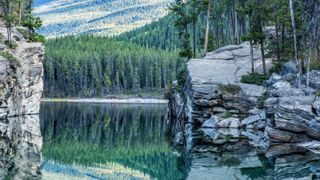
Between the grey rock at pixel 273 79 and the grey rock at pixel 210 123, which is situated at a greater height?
the grey rock at pixel 273 79

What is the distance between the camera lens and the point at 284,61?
5569 centimetres

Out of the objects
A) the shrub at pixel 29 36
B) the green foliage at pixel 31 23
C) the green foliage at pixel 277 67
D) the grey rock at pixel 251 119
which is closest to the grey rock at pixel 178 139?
the grey rock at pixel 251 119

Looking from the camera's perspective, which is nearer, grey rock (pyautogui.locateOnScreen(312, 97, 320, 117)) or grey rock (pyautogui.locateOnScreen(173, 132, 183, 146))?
grey rock (pyautogui.locateOnScreen(312, 97, 320, 117))

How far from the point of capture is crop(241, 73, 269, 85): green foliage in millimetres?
56094

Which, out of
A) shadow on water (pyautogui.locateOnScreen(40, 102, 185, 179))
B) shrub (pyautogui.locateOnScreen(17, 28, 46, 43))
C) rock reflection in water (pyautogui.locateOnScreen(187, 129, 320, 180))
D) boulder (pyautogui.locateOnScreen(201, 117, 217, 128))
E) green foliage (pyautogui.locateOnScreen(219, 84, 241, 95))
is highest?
shrub (pyautogui.locateOnScreen(17, 28, 46, 43))

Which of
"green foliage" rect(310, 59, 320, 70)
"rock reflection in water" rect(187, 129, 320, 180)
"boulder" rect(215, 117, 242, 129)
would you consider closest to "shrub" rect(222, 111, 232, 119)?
"boulder" rect(215, 117, 242, 129)

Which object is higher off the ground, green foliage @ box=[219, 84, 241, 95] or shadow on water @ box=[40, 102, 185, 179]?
green foliage @ box=[219, 84, 241, 95]

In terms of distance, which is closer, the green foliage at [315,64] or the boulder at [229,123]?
the green foliage at [315,64]

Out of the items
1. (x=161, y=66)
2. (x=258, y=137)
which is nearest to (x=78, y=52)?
(x=161, y=66)

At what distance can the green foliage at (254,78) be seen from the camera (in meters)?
56.1

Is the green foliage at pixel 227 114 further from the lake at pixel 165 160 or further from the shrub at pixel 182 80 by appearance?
the shrub at pixel 182 80

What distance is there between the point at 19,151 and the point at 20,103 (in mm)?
37955

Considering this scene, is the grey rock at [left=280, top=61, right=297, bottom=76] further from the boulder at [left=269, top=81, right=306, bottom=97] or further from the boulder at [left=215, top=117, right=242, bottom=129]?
the boulder at [left=215, top=117, right=242, bottom=129]

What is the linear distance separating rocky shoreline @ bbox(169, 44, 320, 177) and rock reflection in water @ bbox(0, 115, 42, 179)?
12388mm
